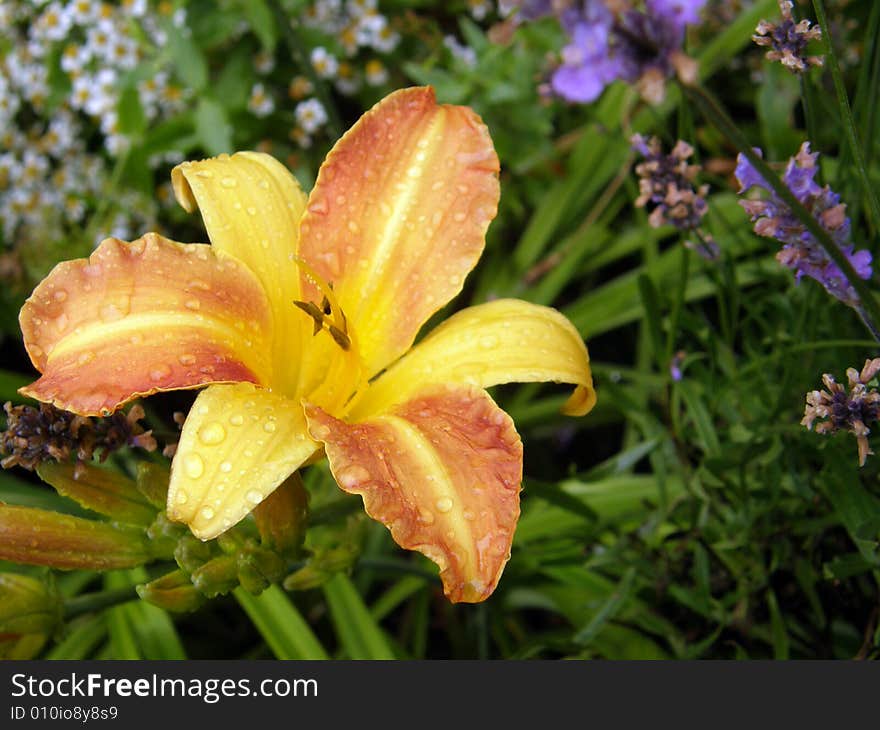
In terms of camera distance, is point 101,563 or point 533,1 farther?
point 101,563

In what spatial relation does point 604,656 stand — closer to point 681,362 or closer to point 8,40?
point 681,362

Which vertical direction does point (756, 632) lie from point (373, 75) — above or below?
below

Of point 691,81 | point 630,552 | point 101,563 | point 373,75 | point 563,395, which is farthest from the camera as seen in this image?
point 373,75

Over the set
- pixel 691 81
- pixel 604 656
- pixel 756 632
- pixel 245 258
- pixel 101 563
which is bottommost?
pixel 604 656

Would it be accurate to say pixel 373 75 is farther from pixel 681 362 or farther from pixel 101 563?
pixel 101 563

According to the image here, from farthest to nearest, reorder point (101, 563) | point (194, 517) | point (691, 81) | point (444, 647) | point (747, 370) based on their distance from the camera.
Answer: point (444, 647), point (747, 370), point (101, 563), point (194, 517), point (691, 81)

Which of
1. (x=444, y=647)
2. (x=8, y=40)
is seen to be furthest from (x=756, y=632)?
(x=8, y=40)

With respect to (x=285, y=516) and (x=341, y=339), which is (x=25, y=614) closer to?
(x=285, y=516)
